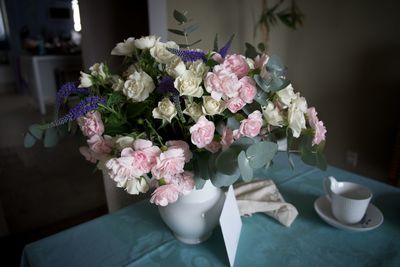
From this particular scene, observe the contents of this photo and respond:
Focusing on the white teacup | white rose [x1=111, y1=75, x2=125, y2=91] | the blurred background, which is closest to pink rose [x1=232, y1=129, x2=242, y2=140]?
white rose [x1=111, y1=75, x2=125, y2=91]

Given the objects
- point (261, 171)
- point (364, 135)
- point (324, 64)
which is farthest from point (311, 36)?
point (261, 171)

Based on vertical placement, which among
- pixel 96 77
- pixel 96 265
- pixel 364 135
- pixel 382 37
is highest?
pixel 382 37

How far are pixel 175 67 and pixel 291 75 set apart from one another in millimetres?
2181

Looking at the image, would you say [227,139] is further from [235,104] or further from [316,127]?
[316,127]

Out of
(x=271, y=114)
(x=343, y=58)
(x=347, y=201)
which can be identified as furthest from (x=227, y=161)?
(x=343, y=58)

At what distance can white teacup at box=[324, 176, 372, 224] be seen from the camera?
2.32 feet

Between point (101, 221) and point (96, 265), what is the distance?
171mm

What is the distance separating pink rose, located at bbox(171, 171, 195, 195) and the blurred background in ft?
3.94

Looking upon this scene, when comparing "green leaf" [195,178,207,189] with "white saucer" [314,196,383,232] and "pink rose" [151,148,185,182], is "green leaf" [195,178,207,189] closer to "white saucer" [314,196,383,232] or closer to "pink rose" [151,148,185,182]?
"pink rose" [151,148,185,182]

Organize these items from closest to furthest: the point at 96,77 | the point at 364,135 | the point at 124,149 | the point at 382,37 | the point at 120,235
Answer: the point at 124,149, the point at 96,77, the point at 120,235, the point at 382,37, the point at 364,135

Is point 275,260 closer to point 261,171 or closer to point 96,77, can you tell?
point 261,171

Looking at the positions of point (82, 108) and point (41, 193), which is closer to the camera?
point (82, 108)

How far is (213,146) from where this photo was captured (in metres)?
0.57

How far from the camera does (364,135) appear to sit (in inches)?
83.7
